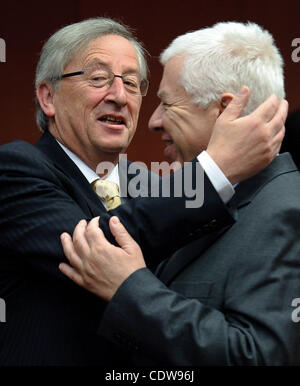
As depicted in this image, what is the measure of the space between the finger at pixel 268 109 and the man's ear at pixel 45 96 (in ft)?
2.54

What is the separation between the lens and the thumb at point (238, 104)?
4.20 feet

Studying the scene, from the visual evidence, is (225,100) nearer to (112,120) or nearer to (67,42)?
(112,120)

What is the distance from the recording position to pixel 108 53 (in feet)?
5.69

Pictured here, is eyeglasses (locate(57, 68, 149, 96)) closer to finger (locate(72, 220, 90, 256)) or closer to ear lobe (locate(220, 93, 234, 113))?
ear lobe (locate(220, 93, 234, 113))

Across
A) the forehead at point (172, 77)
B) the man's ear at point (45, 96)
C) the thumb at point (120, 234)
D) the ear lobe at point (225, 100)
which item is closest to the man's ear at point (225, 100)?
the ear lobe at point (225, 100)

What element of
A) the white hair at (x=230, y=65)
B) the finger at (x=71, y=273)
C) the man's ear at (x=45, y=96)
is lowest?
the finger at (x=71, y=273)

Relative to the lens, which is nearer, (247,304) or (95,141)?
(247,304)

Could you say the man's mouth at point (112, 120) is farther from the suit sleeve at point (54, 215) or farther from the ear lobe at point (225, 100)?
the ear lobe at point (225, 100)

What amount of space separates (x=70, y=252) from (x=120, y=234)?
0.11 m

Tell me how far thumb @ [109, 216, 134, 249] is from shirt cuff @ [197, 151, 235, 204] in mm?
216

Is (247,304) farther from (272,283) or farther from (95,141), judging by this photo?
(95,141)
